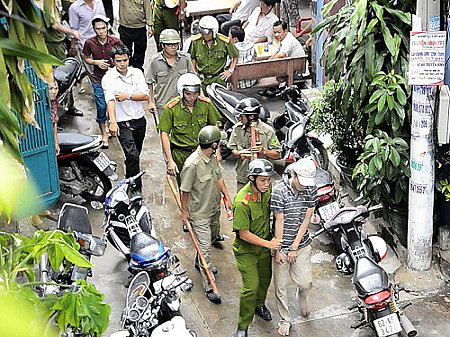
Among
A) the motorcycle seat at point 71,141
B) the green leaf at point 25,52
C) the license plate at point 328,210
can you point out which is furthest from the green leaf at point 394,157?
the green leaf at point 25,52

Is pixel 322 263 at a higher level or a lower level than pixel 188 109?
lower

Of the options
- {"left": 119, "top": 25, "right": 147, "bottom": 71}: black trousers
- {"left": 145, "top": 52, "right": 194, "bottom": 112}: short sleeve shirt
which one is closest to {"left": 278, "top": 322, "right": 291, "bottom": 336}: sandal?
{"left": 145, "top": 52, "right": 194, "bottom": 112}: short sleeve shirt

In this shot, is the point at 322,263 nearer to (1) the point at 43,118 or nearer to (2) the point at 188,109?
(2) the point at 188,109

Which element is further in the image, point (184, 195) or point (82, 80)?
point (82, 80)

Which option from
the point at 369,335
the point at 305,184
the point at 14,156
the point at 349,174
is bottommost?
the point at 369,335

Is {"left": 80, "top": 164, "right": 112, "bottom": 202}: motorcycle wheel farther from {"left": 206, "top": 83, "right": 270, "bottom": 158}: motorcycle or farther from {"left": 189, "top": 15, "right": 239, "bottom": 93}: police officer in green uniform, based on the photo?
{"left": 189, "top": 15, "right": 239, "bottom": 93}: police officer in green uniform

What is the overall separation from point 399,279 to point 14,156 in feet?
17.7

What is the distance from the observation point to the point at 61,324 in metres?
3.39

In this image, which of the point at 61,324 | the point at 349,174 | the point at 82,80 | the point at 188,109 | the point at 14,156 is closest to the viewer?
the point at 14,156

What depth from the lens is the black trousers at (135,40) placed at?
11.6 metres

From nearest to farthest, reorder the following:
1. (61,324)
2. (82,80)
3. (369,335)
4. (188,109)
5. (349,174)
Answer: (61,324)
(369,335)
(188,109)
(349,174)
(82,80)

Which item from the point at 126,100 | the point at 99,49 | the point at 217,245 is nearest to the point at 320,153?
the point at 217,245

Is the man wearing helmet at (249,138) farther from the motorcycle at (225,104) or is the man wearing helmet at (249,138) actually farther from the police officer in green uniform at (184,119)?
the motorcycle at (225,104)

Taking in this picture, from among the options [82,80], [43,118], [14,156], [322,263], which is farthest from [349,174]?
[14,156]
